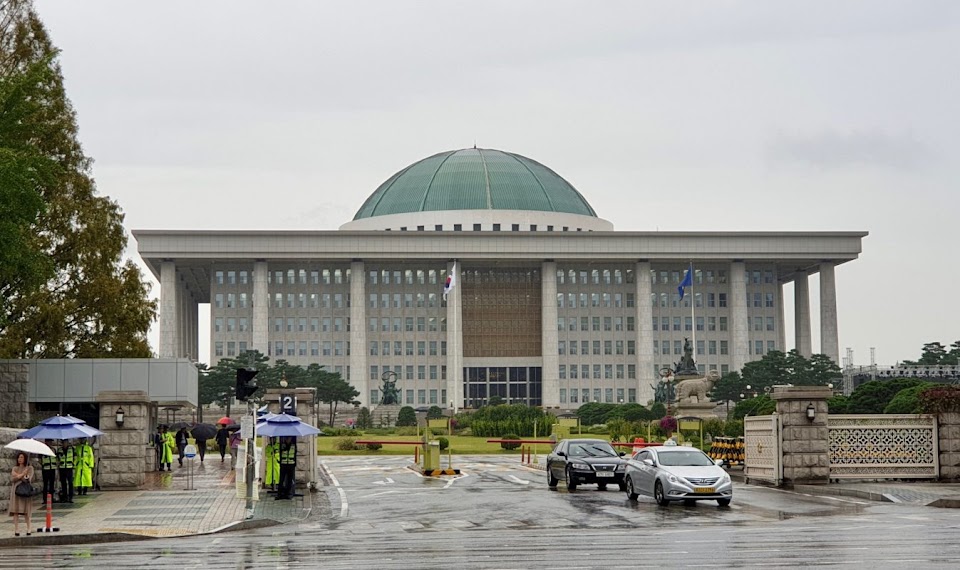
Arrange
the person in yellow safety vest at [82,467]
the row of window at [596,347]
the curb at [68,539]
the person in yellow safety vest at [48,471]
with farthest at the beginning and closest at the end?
the row of window at [596,347] → the person in yellow safety vest at [82,467] → the person in yellow safety vest at [48,471] → the curb at [68,539]

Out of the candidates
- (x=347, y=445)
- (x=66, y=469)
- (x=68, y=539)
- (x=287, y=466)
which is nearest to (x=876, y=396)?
(x=347, y=445)

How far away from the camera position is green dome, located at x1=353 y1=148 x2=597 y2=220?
163 m

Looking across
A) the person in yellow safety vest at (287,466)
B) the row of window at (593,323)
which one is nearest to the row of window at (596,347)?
the row of window at (593,323)

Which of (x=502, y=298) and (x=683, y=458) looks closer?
(x=683, y=458)

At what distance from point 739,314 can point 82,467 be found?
126446 millimetres

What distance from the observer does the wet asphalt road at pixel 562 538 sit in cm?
1970

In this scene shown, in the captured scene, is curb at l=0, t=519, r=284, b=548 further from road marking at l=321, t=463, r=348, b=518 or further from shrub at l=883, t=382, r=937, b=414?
shrub at l=883, t=382, r=937, b=414

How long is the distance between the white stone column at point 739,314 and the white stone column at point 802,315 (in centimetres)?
626

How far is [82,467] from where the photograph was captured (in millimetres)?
37406

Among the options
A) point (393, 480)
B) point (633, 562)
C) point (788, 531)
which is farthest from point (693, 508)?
point (393, 480)

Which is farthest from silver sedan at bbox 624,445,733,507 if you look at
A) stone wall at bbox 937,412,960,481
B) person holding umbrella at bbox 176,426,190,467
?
person holding umbrella at bbox 176,426,190,467

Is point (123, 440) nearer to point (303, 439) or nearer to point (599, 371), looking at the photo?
point (303, 439)

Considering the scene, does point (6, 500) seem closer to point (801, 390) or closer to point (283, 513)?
point (283, 513)

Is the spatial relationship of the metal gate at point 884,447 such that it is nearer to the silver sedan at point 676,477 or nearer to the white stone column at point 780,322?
the silver sedan at point 676,477
